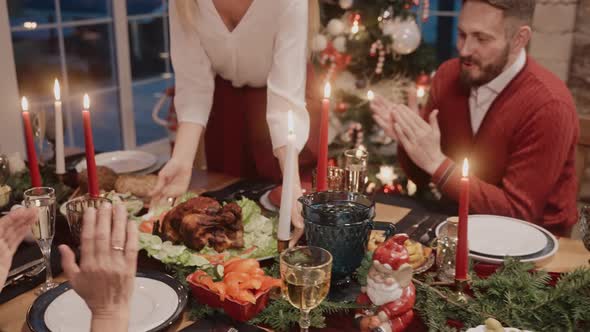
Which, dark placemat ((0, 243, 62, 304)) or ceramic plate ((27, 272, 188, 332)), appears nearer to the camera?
ceramic plate ((27, 272, 188, 332))

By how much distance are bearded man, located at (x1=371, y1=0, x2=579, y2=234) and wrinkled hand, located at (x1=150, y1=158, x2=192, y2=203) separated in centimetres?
60

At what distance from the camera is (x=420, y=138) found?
5.84 ft

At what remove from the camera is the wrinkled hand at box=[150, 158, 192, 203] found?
1600 mm

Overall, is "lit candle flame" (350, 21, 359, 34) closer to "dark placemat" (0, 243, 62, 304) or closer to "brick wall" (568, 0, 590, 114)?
"brick wall" (568, 0, 590, 114)

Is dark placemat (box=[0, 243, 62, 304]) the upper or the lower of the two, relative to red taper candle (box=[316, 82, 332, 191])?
lower

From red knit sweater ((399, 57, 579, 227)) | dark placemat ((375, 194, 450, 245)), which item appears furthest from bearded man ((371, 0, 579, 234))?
dark placemat ((375, 194, 450, 245))

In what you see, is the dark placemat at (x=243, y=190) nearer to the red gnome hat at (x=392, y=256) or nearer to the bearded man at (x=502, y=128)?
the bearded man at (x=502, y=128)

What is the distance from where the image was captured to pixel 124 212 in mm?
868

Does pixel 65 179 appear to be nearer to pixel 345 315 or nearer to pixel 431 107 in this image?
pixel 345 315

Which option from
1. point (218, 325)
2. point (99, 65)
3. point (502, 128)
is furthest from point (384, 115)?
point (99, 65)

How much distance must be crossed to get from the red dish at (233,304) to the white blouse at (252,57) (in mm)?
649

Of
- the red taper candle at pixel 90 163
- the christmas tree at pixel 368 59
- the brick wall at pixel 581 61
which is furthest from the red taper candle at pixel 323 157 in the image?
the brick wall at pixel 581 61

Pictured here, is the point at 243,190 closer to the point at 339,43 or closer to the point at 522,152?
the point at 522,152

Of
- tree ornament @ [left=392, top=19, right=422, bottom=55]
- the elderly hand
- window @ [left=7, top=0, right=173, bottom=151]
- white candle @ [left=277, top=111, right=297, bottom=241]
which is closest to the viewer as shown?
the elderly hand
